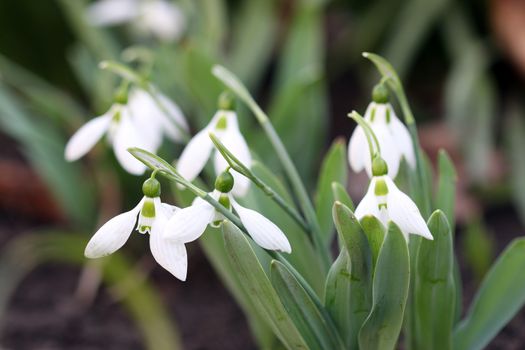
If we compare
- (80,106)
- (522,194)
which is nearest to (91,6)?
(80,106)

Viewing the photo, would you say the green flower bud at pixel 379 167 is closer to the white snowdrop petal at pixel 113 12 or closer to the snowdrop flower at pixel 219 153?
the snowdrop flower at pixel 219 153

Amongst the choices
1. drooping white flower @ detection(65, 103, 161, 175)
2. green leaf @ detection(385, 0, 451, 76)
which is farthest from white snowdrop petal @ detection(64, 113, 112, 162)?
green leaf @ detection(385, 0, 451, 76)

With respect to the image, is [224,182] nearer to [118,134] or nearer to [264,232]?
[264,232]

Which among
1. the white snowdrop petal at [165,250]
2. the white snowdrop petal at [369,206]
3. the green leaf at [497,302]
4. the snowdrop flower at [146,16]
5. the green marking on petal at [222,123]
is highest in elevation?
the snowdrop flower at [146,16]

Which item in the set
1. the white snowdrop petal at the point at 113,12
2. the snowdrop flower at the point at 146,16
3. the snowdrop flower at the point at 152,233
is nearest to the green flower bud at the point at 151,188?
the snowdrop flower at the point at 152,233

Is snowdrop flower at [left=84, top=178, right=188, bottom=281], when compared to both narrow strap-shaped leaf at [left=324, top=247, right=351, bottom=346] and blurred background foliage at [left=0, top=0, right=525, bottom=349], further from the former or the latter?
blurred background foliage at [left=0, top=0, right=525, bottom=349]

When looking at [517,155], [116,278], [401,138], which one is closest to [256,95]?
[517,155]
